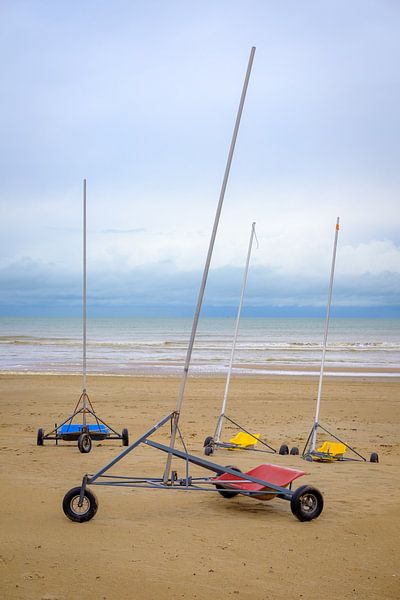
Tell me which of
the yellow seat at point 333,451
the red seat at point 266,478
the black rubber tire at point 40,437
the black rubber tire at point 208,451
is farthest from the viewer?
the black rubber tire at point 40,437

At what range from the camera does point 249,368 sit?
1340 inches

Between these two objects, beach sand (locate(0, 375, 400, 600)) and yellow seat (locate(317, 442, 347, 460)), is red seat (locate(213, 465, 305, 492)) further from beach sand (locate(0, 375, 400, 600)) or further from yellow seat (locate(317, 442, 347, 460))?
yellow seat (locate(317, 442, 347, 460))

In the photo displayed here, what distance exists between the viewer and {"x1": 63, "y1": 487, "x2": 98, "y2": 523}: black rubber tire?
6508 millimetres

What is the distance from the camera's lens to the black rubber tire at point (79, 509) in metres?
Answer: 6.51

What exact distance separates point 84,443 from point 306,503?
16.6 feet

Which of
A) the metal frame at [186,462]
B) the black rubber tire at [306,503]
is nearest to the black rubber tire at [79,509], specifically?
the metal frame at [186,462]

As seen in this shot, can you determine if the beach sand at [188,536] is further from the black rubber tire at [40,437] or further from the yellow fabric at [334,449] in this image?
the yellow fabric at [334,449]

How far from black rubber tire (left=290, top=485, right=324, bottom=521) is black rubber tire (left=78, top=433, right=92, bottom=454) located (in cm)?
495

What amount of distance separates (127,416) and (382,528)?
10421 millimetres

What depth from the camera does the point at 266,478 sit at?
743 centimetres

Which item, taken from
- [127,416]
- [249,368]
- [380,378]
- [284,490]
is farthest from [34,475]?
[249,368]

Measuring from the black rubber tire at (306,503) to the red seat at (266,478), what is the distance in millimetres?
356

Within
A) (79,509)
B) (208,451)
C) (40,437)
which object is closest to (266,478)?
(79,509)

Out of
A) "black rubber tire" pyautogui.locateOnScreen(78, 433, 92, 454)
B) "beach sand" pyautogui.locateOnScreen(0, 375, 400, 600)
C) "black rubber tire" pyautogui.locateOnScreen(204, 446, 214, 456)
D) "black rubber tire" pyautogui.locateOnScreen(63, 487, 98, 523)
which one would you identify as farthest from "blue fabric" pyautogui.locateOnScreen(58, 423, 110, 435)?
"black rubber tire" pyautogui.locateOnScreen(63, 487, 98, 523)
